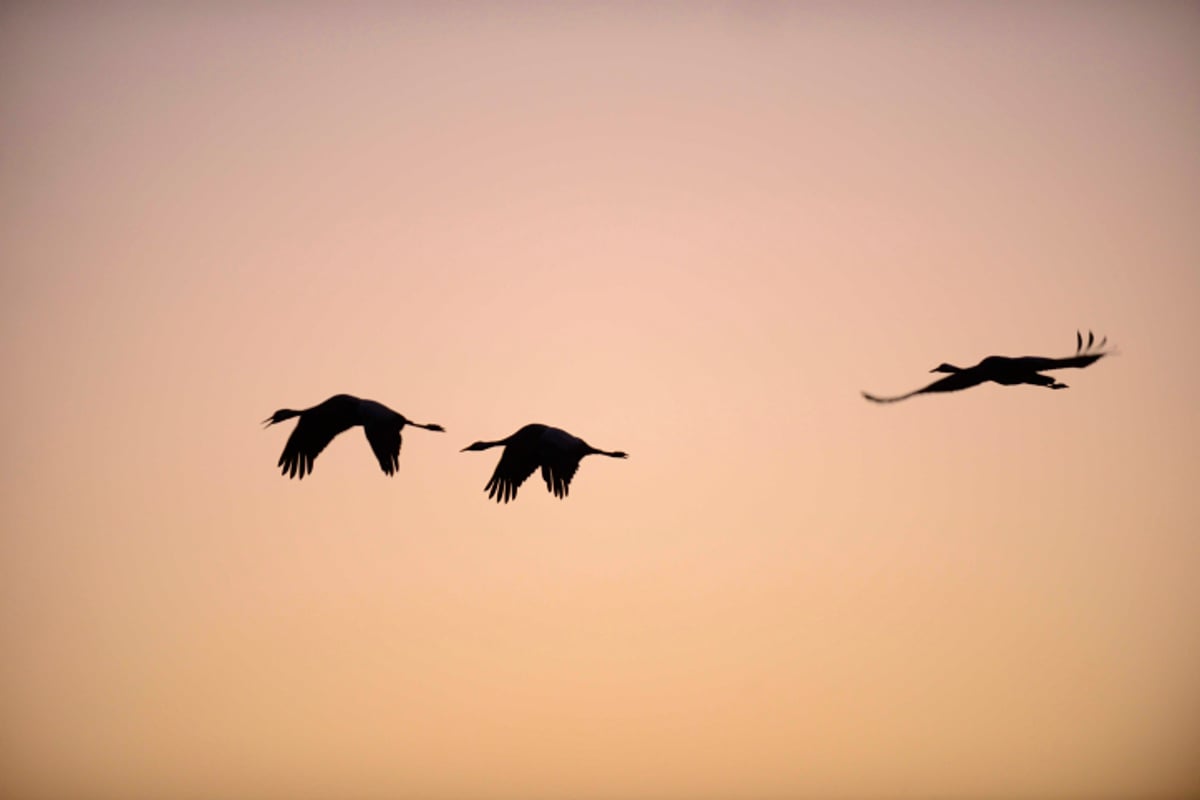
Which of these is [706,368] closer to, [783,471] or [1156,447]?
[783,471]

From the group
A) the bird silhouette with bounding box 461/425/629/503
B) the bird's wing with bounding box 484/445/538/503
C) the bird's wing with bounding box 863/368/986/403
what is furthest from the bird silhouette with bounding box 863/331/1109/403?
the bird's wing with bounding box 484/445/538/503

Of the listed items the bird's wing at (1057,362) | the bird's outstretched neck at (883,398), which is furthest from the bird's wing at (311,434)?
the bird's wing at (1057,362)

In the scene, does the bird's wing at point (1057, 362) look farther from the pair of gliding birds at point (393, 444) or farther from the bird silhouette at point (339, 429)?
the bird silhouette at point (339, 429)

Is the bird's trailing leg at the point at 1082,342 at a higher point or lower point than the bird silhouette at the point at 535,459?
higher

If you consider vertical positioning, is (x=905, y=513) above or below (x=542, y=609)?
above

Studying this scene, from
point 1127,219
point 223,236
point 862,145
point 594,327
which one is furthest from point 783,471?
point 223,236

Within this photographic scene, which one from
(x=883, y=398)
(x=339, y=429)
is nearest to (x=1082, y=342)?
(x=883, y=398)

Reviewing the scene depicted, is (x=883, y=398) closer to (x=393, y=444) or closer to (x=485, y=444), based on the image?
(x=485, y=444)

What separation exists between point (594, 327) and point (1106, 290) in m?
1.55

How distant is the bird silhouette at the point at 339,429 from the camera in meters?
2.95

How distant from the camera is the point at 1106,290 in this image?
9.98 feet

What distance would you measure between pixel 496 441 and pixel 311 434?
1.78 feet

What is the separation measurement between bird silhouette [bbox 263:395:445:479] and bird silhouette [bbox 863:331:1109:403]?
4.65 ft

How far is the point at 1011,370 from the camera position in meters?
2.98
